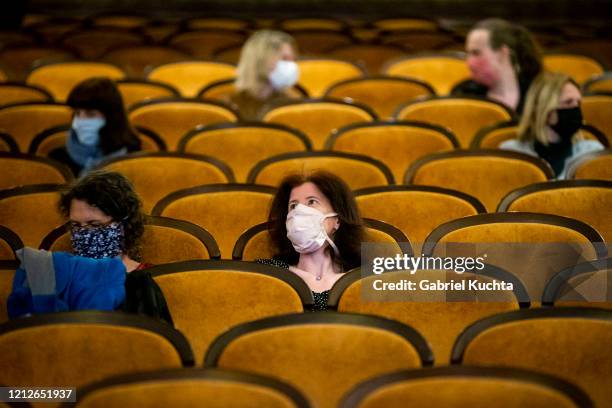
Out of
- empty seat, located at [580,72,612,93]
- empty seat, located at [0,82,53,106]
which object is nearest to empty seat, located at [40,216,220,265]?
empty seat, located at [0,82,53,106]

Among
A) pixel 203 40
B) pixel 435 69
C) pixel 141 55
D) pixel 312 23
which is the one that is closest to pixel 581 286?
pixel 435 69

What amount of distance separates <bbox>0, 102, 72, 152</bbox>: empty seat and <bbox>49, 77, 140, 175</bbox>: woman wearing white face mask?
22.2 inches

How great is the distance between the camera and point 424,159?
4.87 metres

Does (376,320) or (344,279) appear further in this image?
(344,279)

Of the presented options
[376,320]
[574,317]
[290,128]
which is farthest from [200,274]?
[290,128]

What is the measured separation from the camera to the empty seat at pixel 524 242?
3930 millimetres

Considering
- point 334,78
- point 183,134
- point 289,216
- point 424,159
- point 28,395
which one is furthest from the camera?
point 334,78

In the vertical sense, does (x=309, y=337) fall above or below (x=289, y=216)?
below

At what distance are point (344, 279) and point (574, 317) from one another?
788mm

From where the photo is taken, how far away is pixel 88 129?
5.20 metres

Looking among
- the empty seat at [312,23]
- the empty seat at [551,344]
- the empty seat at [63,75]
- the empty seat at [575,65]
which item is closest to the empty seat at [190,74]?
the empty seat at [63,75]

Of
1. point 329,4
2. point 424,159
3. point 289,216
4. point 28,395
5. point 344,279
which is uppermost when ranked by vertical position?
point 329,4

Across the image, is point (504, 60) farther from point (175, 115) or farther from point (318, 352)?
point (318, 352)

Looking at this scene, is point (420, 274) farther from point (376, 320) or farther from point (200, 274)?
point (200, 274)
